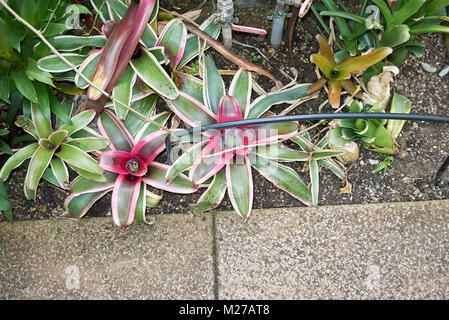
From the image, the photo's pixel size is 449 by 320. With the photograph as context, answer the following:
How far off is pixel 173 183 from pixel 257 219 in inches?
18.3

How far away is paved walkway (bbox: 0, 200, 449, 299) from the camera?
6.47 ft

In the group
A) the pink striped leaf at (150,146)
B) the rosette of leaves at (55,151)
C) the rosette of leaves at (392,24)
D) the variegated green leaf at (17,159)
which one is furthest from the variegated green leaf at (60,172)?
the rosette of leaves at (392,24)

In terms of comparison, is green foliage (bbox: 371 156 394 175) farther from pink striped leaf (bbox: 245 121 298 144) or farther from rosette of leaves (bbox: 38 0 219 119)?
rosette of leaves (bbox: 38 0 219 119)

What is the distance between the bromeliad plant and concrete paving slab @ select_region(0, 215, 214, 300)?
0.89 m

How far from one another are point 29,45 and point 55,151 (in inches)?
20.1

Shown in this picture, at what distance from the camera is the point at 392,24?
6.22ft

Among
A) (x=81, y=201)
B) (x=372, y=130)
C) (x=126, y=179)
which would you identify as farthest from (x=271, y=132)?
(x=81, y=201)

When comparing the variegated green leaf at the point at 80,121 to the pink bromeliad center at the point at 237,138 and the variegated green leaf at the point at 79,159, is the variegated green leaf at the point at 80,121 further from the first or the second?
the pink bromeliad center at the point at 237,138

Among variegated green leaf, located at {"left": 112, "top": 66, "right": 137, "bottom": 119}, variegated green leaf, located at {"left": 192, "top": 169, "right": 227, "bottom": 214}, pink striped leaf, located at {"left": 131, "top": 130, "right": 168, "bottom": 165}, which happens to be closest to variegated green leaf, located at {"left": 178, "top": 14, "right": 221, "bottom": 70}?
variegated green leaf, located at {"left": 112, "top": 66, "right": 137, "bottom": 119}

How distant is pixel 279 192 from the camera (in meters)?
2.10

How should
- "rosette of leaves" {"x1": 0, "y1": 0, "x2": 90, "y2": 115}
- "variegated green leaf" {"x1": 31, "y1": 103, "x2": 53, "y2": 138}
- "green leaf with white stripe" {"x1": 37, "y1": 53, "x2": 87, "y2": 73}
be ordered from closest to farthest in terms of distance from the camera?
"rosette of leaves" {"x1": 0, "y1": 0, "x2": 90, "y2": 115}
"green leaf with white stripe" {"x1": 37, "y1": 53, "x2": 87, "y2": 73}
"variegated green leaf" {"x1": 31, "y1": 103, "x2": 53, "y2": 138}

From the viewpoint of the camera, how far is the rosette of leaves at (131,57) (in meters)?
1.84
